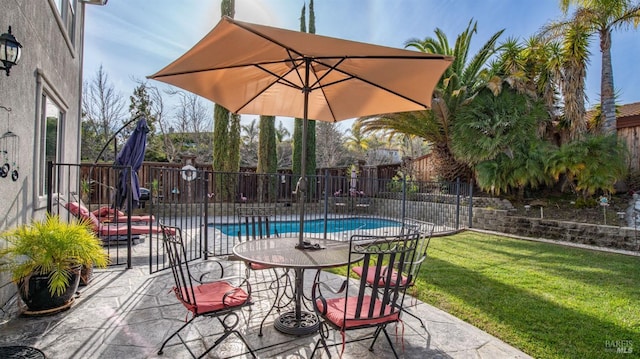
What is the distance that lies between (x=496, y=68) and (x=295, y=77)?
408 inches

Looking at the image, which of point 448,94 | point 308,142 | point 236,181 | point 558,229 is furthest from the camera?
point 308,142

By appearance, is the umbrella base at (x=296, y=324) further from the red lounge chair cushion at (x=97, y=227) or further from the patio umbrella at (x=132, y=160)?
the patio umbrella at (x=132, y=160)

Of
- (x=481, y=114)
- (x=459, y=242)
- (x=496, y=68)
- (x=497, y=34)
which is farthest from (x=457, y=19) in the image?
(x=459, y=242)

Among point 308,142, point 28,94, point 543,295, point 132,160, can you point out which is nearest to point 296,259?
point 543,295

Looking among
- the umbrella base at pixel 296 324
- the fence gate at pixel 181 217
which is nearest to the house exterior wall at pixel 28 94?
the fence gate at pixel 181 217

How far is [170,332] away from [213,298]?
60cm

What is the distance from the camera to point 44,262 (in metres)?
2.81

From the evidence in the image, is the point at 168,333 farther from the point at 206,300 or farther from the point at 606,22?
the point at 606,22

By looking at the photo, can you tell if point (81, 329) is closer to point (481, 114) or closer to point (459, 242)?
point (459, 242)

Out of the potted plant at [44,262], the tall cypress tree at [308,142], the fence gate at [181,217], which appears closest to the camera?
the potted plant at [44,262]

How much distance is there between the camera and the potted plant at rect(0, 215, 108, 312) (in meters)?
2.79

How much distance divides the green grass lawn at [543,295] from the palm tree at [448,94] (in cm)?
604

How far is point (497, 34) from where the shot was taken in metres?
11.2

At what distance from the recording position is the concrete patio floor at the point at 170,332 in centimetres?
243
